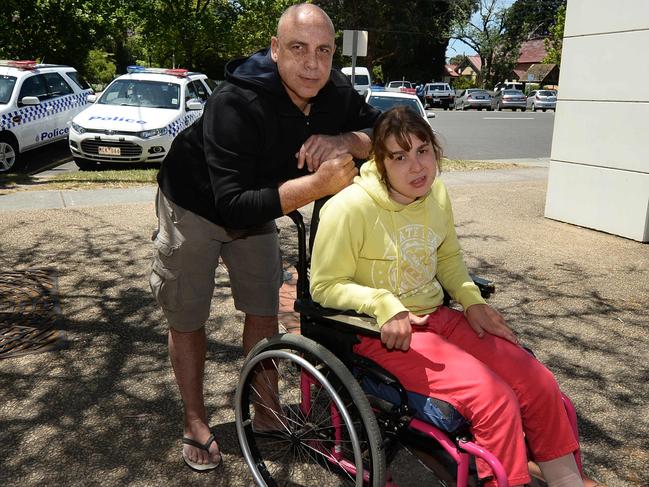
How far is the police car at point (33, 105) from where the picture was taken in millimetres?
10242

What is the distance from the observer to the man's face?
2.32 meters

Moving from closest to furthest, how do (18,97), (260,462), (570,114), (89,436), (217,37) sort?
1. (260,462)
2. (89,436)
3. (570,114)
4. (18,97)
5. (217,37)

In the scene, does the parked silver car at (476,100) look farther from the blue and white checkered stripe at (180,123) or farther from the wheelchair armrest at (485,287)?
the wheelchair armrest at (485,287)

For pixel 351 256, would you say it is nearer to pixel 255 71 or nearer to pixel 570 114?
pixel 255 71

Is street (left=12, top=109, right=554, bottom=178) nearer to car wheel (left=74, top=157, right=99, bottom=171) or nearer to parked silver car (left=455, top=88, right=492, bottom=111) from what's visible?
car wheel (left=74, top=157, right=99, bottom=171)

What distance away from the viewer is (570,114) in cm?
724

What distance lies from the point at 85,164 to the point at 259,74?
936cm

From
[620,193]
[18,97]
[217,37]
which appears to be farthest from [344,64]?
[620,193]

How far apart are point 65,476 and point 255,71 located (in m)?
1.81

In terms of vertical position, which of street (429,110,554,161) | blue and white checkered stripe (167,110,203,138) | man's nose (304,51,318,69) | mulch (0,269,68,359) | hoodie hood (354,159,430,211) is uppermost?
man's nose (304,51,318,69)

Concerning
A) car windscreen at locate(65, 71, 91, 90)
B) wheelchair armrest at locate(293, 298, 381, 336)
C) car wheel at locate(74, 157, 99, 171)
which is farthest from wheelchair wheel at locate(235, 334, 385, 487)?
car windscreen at locate(65, 71, 91, 90)

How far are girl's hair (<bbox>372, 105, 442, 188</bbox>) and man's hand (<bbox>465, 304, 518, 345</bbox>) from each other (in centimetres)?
59

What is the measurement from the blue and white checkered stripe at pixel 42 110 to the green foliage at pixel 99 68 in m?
23.5

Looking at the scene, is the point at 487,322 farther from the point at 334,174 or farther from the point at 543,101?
the point at 543,101
